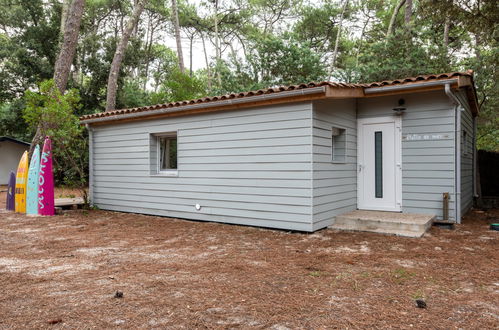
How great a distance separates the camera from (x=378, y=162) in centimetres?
668

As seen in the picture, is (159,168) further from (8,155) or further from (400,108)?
(8,155)

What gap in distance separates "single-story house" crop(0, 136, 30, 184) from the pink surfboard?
12071 millimetres

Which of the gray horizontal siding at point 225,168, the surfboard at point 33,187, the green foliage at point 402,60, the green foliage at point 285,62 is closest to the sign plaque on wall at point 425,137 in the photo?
the gray horizontal siding at point 225,168

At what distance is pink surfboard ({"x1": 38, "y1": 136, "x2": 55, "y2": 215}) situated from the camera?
7348 mm

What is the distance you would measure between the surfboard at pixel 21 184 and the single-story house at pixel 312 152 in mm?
2758

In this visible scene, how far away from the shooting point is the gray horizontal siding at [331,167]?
558 cm

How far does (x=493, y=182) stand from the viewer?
9938mm

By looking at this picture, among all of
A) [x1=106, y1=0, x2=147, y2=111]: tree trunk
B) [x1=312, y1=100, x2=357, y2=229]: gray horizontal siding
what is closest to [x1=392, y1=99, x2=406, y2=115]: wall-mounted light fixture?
[x1=312, y1=100, x2=357, y2=229]: gray horizontal siding

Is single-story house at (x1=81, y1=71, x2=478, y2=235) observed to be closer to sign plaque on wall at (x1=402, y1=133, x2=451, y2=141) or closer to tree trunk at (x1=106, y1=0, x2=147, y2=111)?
sign plaque on wall at (x1=402, y1=133, x2=451, y2=141)

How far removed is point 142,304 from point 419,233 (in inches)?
165

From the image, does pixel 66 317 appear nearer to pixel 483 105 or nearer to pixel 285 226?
pixel 285 226

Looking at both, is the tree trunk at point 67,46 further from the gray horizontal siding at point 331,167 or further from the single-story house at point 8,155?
the single-story house at point 8,155

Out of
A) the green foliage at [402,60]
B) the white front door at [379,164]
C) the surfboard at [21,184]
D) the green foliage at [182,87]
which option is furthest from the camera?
the green foliage at [182,87]

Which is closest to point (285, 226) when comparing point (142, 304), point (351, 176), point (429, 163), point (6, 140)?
point (351, 176)
